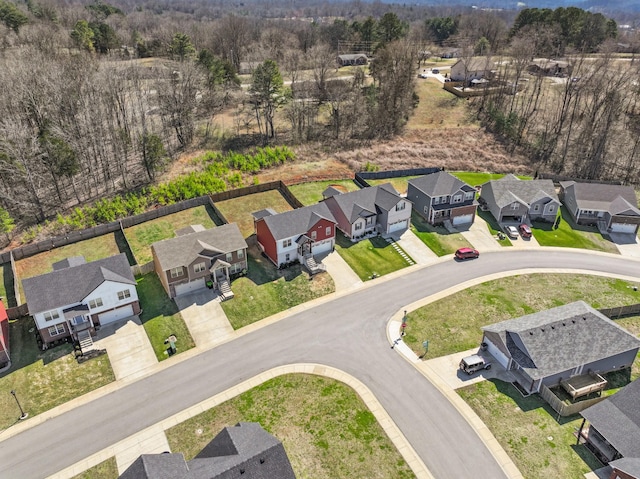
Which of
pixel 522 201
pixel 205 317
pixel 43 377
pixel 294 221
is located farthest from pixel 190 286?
pixel 522 201

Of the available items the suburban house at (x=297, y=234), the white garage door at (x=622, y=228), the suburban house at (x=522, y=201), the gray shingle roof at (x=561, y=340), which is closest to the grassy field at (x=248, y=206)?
the suburban house at (x=297, y=234)

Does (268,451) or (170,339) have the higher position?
(268,451)

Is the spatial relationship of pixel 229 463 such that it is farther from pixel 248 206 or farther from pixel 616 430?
pixel 248 206

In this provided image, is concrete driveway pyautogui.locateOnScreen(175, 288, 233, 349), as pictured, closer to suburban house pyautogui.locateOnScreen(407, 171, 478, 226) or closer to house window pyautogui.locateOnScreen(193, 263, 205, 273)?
house window pyautogui.locateOnScreen(193, 263, 205, 273)

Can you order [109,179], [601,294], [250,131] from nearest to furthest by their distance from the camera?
[601,294] → [109,179] → [250,131]

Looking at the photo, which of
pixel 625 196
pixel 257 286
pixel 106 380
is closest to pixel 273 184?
pixel 257 286

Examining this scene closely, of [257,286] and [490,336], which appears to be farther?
[257,286]

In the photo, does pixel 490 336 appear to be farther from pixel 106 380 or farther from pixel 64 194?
pixel 64 194
